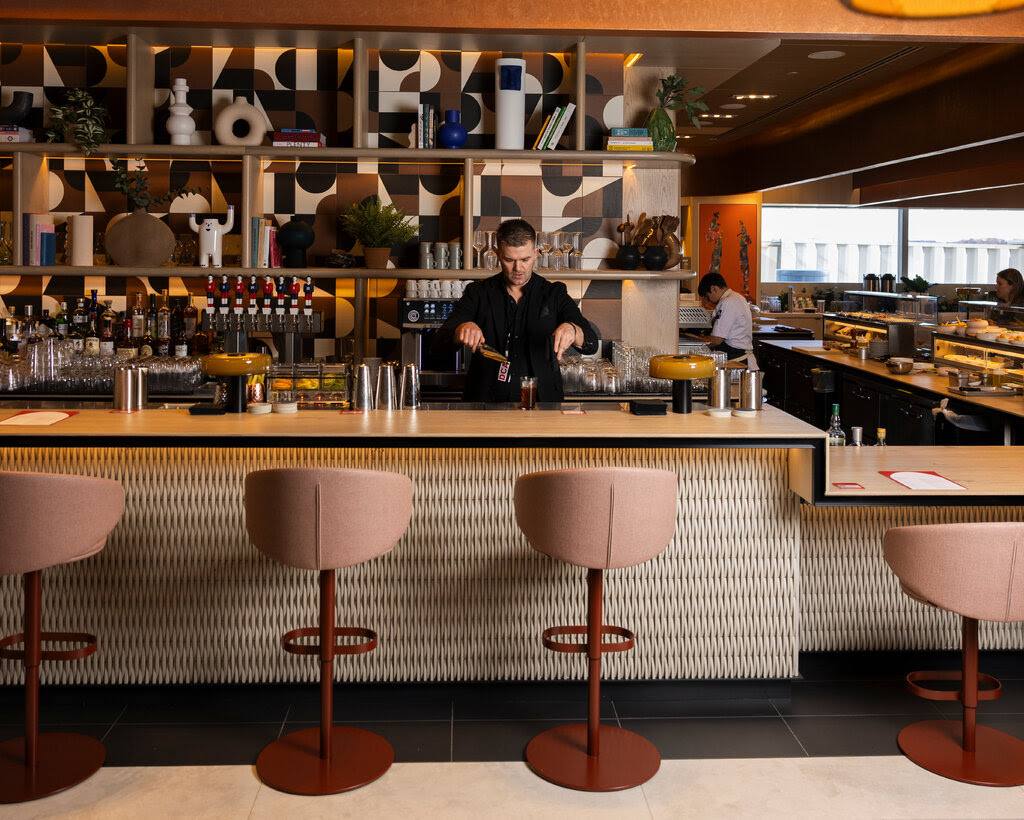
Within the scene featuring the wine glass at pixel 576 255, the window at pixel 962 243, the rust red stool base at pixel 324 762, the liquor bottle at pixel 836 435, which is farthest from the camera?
the window at pixel 962 243

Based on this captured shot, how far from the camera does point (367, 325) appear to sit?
671 cm

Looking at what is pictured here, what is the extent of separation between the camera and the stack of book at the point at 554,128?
20.6ft

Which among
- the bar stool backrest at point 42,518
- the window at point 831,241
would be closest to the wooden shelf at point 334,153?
the bar stool backrest at point 42,518

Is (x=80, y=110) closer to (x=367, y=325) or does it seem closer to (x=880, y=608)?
(x=367, y=325)

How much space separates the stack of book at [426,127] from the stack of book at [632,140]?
1.06 metres

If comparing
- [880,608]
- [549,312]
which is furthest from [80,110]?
[880,608]

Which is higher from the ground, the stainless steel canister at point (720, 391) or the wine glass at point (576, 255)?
the wine glass at point (576, 255)

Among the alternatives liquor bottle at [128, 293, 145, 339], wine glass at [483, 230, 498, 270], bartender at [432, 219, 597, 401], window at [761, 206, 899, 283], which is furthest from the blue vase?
window at [761, 206, 899, 283]

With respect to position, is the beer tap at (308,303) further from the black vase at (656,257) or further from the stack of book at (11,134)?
the black vase at (656,257)

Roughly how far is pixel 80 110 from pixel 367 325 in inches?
80.3

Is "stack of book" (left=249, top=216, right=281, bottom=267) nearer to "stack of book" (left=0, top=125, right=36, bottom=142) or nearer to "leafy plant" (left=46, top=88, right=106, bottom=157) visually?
"leafy plant" (left=46, top=88, right=106, bottom=157)

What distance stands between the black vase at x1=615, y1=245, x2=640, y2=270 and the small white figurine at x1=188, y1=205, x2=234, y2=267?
2.33m

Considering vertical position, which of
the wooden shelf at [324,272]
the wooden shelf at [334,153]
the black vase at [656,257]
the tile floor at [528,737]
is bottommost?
the tile floor at [528,737]

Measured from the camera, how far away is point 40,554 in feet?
10.2
